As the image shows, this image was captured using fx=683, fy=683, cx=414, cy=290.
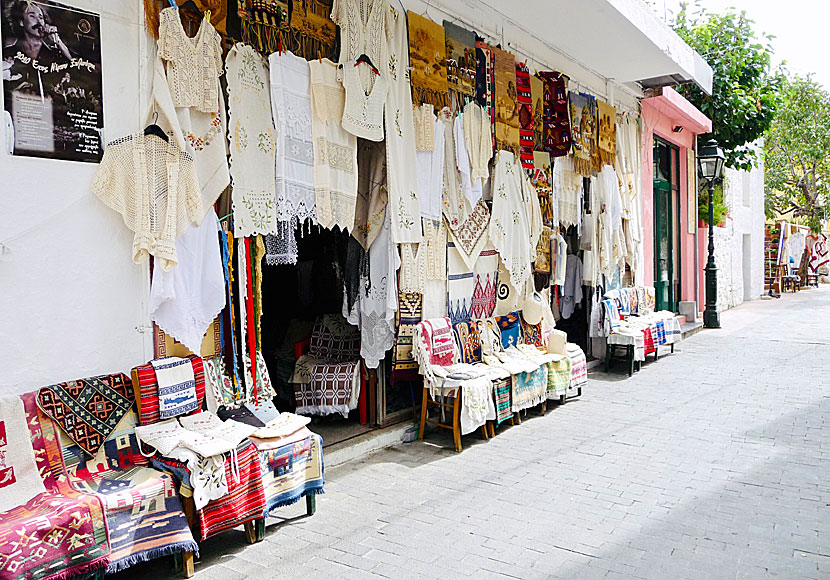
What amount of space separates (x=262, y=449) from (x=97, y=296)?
122cm

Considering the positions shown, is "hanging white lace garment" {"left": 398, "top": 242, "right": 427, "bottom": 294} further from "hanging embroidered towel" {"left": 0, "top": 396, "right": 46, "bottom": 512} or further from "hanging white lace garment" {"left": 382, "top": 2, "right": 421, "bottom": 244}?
"hanging embroidered towel" {"left": 0, "top": 396, "right": 46, "bottom": 512}

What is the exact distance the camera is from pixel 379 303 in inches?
223

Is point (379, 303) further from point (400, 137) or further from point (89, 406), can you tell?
point (89, 406)

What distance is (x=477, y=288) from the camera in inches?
263

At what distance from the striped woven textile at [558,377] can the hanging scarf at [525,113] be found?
2.08 meters

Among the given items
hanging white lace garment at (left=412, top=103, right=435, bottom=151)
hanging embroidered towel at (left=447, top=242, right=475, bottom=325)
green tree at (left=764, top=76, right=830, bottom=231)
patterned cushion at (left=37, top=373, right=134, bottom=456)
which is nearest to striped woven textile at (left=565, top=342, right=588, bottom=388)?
hanging embroidered towel at (left=447, top=242, right=475, bottom=325)

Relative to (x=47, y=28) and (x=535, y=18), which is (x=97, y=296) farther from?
(x=535, y=18)

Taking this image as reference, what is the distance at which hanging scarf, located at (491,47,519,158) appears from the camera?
666 centimetres

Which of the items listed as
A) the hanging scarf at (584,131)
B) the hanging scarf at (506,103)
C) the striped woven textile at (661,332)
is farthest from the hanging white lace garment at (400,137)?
the striped woven textile at (661,332)

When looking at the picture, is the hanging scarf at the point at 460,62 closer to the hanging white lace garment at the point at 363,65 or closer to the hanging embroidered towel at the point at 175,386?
the hanging white lace garment at the point at 363,65

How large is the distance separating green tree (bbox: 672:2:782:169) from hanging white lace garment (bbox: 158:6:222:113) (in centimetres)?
1155

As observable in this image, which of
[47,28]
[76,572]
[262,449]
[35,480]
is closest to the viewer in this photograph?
[76,572]

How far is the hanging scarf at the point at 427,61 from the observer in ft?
18.2

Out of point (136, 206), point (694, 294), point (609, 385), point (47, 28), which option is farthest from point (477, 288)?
point (694, 294)
